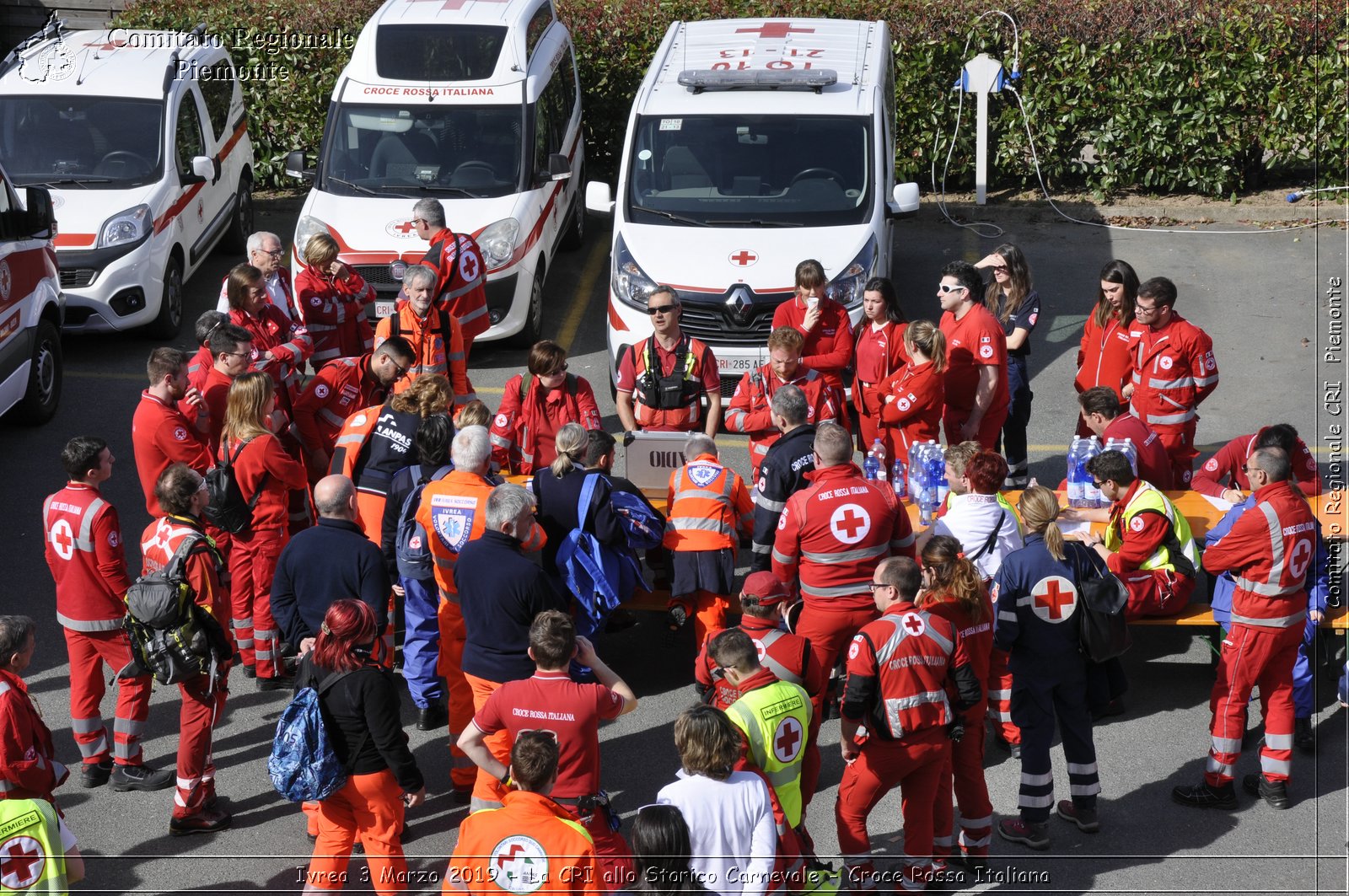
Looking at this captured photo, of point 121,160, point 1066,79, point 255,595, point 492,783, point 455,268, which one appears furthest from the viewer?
point 1066,79

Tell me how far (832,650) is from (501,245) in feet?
20.3

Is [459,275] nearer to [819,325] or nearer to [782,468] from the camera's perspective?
[819,325]

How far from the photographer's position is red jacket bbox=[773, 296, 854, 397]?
366 inches

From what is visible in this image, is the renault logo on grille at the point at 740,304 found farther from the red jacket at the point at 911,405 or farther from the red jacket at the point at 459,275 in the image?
the red jacket at the point at 911,405

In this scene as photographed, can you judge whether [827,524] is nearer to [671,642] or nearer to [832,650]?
[832,650]

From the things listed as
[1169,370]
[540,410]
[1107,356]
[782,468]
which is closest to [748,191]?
[1107,356]

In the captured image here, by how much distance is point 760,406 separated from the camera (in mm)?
8547

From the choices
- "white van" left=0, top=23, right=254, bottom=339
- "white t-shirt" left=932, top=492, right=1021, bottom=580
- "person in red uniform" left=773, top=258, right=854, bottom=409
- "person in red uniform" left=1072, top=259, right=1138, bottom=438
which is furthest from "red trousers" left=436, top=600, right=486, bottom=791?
"white van" left=0, top=23, right=254, bottom=339

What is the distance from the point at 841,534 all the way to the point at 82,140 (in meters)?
9.26

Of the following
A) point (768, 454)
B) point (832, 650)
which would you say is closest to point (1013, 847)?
point (832, 650)

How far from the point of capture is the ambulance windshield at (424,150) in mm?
12547

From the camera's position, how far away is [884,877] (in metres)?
6.40

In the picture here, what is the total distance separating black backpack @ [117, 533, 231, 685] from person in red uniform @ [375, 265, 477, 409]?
9.32ft

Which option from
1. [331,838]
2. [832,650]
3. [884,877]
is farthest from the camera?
[832,650]
